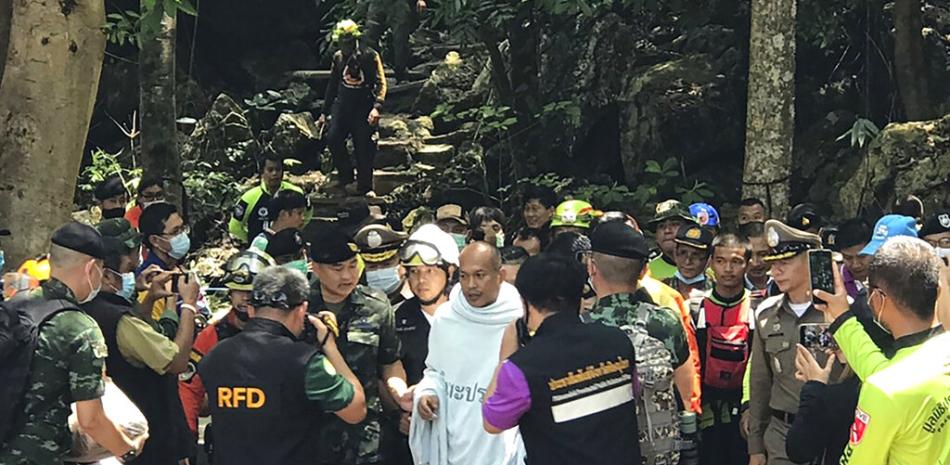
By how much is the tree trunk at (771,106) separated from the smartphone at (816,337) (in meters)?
4.08

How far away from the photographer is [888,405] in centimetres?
302

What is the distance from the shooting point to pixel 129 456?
4.62 m

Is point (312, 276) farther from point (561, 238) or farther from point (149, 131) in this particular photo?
point (149, 131)

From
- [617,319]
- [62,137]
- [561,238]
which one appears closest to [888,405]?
[617,319]

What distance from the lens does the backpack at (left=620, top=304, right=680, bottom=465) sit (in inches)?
159

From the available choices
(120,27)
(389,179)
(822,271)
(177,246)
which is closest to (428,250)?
(177,246)

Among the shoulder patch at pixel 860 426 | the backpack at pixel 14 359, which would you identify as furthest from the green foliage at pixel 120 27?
the shoulder patch at pixel 860 426

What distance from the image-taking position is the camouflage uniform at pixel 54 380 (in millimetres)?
3830

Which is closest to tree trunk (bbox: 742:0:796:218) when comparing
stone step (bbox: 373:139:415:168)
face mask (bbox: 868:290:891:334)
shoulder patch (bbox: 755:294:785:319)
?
shoulder patch (bbox: 755:294:785:319)

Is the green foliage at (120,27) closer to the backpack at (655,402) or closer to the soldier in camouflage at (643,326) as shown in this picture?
the soldier in camouflage at (643,326)

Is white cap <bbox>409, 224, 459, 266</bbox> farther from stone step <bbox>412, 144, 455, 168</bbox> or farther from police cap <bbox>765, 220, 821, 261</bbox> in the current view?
stone step <bbox>412, 144, 455, 168</bbox>

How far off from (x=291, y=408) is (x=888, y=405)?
225 cm

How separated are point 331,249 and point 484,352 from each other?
92cm

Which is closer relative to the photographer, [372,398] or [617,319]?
[617,319]
